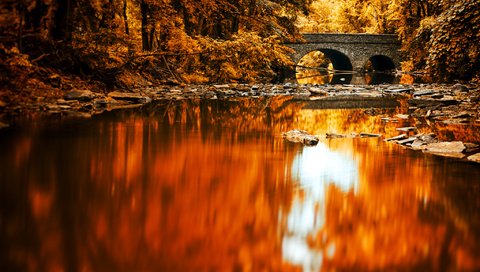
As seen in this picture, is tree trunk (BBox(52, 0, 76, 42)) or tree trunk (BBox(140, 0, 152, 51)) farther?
tree trunk (BBox(140, 0, 152, 51))

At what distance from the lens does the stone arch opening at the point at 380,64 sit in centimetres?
4403

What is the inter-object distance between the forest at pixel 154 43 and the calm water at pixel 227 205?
432cm

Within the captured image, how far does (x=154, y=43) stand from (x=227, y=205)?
17492 mm

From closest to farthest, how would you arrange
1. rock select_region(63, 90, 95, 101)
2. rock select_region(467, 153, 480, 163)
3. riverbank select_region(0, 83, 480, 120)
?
rock select_region(467, 153, 480, 163) < riverbank select_region(0, 83, 480, 120) < rock select_region(63, 90, 95, 101)

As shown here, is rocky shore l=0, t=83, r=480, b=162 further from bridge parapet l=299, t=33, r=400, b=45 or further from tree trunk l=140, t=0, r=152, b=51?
bridge parapet l=299, t=33, r=400, b=45

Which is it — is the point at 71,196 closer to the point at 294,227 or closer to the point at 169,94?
the point at 294,227

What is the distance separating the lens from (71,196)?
4.24m

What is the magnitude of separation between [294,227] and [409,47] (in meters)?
31.8

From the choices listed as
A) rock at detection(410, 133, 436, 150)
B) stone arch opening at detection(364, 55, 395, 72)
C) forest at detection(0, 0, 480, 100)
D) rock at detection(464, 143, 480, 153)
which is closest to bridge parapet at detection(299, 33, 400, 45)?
stone arch opening at detection(364, 55, 395, 72)

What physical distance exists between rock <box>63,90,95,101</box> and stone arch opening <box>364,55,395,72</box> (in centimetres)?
3473

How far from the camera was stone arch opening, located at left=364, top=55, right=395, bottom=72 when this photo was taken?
44.0 meters

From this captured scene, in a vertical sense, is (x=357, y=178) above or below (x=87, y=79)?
below

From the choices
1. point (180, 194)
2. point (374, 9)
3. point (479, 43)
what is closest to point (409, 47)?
point (374, 9)

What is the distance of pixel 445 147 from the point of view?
669 centimetres
